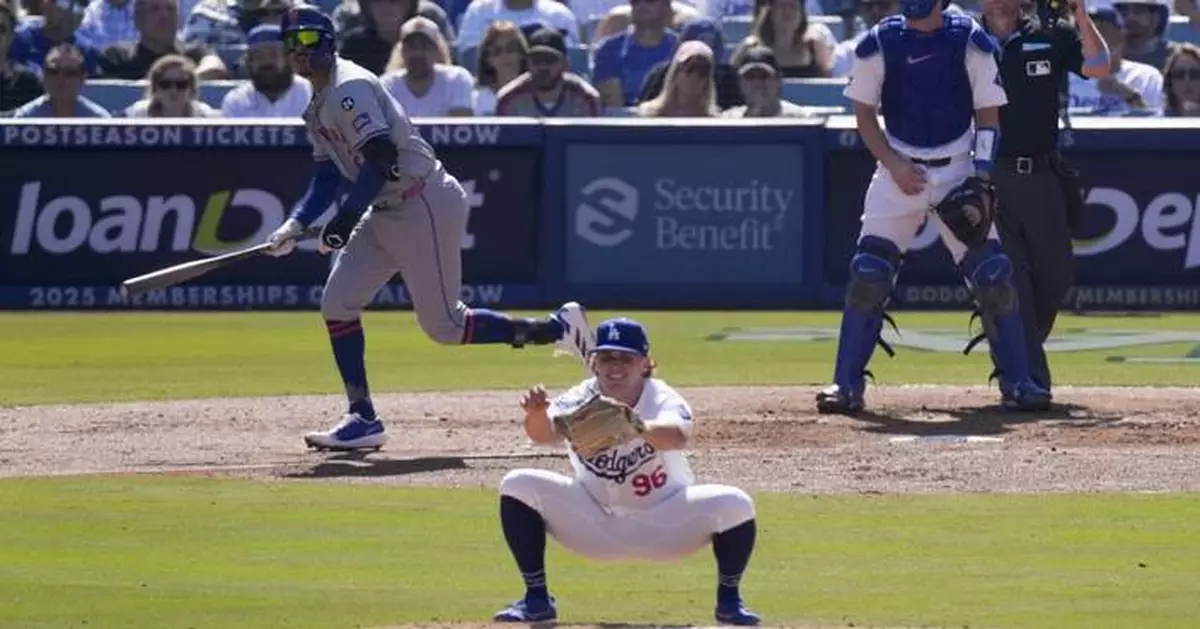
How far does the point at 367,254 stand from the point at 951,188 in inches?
106

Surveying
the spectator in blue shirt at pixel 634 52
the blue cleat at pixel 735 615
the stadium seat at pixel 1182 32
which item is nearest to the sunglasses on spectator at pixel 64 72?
the spectator in blue shirt at pixel 634 52

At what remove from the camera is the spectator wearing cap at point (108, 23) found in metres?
21.4

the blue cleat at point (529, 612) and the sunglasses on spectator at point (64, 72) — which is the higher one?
the blue cleat at point (529, 612)

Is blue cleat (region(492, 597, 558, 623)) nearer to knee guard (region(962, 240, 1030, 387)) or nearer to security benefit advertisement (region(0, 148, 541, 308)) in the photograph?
knee guard (region(962, 240, 1030, 387))

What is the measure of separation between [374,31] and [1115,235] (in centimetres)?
590

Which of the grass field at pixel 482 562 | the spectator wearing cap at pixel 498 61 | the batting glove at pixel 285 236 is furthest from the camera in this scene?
the spectator wearing cap at pixel 498 61

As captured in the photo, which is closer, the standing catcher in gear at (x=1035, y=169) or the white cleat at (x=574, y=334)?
the white cleat at (x=574, y=334)

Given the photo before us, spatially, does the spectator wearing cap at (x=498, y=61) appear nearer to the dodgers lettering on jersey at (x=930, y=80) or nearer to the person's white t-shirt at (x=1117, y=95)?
the person's white t-shirt at (x=1117, y=95)

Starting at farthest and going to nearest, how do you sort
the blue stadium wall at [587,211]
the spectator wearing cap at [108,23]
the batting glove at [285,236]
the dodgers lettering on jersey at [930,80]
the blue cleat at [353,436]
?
1. the spectator wearing cap at [108,23]
2. the blue stadium wall at [587,211]
3. the dodgers lettering on jersey at [930,80]
4. the blue cleat at [353,436]
5. the batting glove at [285,236]

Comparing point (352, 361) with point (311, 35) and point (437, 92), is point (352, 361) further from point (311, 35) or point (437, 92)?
point (437, 92)

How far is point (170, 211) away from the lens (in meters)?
18.5

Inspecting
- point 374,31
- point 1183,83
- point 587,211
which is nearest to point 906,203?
point 587,211

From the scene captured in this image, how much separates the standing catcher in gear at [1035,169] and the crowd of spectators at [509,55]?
5.90m

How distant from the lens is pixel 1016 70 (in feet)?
41.3
